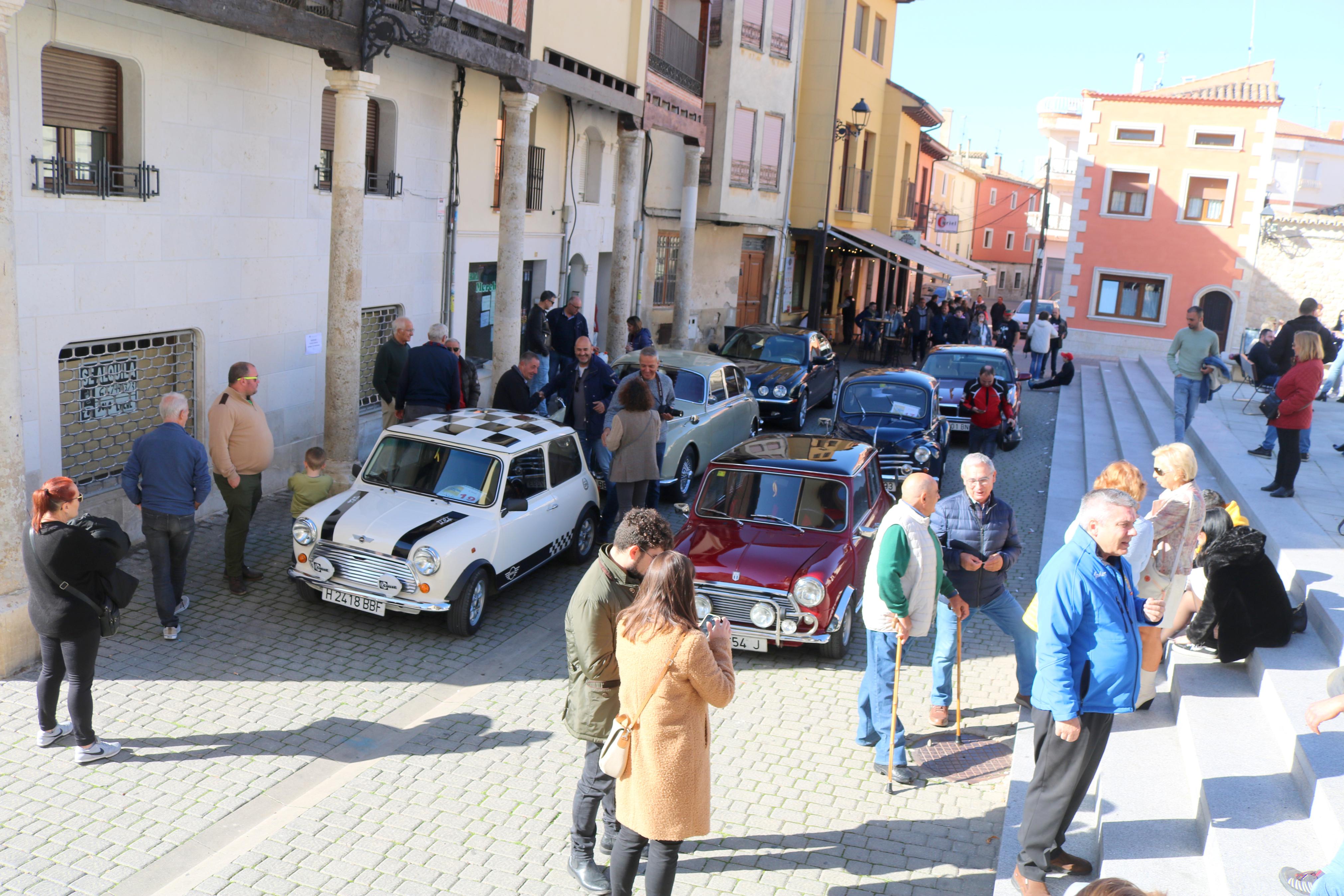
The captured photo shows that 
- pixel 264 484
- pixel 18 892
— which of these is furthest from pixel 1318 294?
pixel 18 892

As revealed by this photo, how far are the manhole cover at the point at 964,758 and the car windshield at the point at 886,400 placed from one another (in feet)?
25.5

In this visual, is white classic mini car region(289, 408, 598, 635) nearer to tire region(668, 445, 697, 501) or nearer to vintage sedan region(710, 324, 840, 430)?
tire region(668, 445, 697, 501)

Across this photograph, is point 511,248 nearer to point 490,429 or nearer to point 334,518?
point 490,429

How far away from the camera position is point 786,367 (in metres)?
19.7

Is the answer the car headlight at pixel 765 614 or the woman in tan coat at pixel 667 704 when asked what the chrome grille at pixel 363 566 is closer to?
the car headlight at pixel 765 614

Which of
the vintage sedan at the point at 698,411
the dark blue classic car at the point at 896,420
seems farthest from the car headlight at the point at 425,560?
the dark blue classic car at the point at 896,420

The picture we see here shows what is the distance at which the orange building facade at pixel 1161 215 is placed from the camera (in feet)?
112

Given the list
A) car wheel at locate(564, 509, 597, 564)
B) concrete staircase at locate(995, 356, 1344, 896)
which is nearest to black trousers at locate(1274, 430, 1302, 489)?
concrete staircase at locate(995, 356, 1344, 896)

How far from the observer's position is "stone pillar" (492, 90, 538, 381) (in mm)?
15695

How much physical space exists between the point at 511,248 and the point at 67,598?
10273mm

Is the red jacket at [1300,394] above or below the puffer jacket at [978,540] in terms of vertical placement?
above

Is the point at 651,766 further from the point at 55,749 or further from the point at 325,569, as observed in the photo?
the point at 325,569

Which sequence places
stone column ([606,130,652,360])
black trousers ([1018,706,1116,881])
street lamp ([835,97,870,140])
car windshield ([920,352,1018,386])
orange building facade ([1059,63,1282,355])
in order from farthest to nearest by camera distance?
1. orange building facade ([1059,63,1282,355])
2. street lamp ([835,97,870,140])
3. stone column ([606,130,652,360])
4. car windshield ([920,352,1018,386])
5. black trousers ([1018,706,1116,881])

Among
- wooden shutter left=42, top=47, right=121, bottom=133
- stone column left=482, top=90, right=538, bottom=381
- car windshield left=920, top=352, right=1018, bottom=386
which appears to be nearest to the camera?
wooden shutter left=42, top=47, right=121, bottom=133
